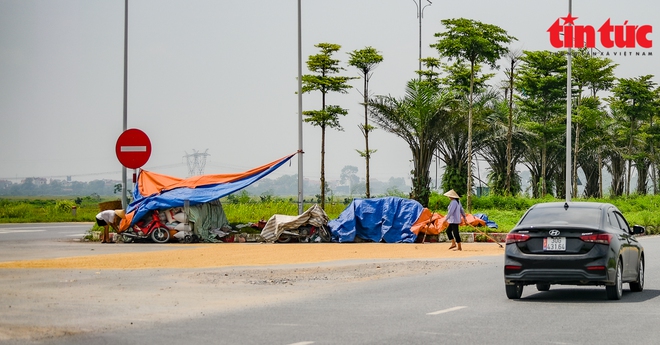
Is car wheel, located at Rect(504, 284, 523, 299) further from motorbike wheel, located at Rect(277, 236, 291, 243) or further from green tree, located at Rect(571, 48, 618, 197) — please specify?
green tree, located at Rect(571, 48, 618, 197)

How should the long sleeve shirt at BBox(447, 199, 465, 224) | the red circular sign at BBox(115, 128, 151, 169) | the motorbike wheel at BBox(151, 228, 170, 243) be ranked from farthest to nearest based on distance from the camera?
1. the motorbike wheel at BBox(151, 228, 170, 243)
2. the red circular sign at BBox(115, 128, 151, 169)
3. the long sleeve shirt at BBox(447, 199, 465, 224)

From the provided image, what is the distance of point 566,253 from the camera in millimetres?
14148

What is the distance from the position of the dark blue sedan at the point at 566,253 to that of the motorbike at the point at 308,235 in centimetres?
1538

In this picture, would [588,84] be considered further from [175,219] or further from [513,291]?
[513,291]

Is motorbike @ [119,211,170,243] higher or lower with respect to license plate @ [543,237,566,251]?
lower

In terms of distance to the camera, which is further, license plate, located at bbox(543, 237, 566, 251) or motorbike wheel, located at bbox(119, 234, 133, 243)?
motorbike wheel, located at bbox(119, 234, 133, 243)

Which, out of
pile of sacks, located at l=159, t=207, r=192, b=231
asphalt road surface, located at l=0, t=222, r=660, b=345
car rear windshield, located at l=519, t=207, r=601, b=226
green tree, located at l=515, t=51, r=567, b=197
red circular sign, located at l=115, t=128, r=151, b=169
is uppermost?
green tree, located at l=515, t=51, r=567, b=197

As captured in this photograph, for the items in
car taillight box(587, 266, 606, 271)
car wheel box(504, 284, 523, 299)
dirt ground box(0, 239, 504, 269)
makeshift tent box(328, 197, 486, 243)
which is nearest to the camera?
car taillight box(587, 266, 606, 271)

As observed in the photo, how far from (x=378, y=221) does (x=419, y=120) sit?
13.7 m

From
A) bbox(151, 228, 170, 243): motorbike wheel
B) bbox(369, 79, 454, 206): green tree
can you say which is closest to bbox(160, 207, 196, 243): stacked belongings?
bbox(151, 228, 170, 243): motorbike wheel

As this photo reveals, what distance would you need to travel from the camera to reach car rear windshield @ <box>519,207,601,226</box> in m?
14.6

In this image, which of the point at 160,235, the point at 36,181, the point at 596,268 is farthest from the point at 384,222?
the point at 36,181

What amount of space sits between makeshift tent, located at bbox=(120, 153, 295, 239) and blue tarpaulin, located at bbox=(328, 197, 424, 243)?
3078 mm

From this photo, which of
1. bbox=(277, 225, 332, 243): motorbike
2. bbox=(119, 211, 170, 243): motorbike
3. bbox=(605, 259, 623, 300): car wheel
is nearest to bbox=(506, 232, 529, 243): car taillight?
bbox=(605, 259, 623, 300): car wheel
